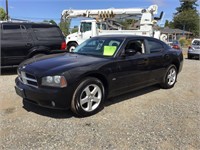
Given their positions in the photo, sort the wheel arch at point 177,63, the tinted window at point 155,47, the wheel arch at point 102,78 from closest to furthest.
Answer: the wheel arch at point 102,78 < the tinted window at point 155,47 < the wheel arch at point 177,63

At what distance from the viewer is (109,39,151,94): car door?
5008mm

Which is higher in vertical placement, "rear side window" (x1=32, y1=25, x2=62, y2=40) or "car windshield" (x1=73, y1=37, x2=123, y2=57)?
"rear side window" (x1=32, y1=25, x2=62, y2=40)

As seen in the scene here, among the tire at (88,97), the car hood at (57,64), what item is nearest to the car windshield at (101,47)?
the car hood at (57,64)

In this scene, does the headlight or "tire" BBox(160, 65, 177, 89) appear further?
"tire" BBox(160, 65, 177, 89)

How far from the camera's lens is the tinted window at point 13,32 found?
8.39m

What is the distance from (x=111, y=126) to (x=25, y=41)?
221 inches

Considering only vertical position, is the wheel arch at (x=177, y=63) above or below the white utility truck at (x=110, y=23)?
below

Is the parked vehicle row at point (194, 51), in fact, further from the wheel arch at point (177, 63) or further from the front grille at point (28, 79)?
the front grille at point (28, 79)

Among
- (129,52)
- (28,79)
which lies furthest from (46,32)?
(28,79)

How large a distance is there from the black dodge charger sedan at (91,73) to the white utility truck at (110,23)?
9.94m

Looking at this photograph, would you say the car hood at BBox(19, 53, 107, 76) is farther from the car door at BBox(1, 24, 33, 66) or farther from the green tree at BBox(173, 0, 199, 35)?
the green tree at BBox(173, 0, 199, 35)

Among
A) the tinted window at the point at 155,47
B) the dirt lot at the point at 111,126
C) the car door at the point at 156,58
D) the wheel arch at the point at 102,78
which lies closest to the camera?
the dirt lot at the point at 111,126

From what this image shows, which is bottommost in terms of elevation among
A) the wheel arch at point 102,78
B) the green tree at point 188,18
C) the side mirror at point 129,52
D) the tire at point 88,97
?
the tire at point 88,97

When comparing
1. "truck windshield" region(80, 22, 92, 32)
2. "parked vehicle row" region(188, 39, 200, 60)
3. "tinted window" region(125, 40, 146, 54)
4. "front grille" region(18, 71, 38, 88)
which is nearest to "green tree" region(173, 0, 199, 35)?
"parked vehicle row" region(188, 39, 200, 60)
